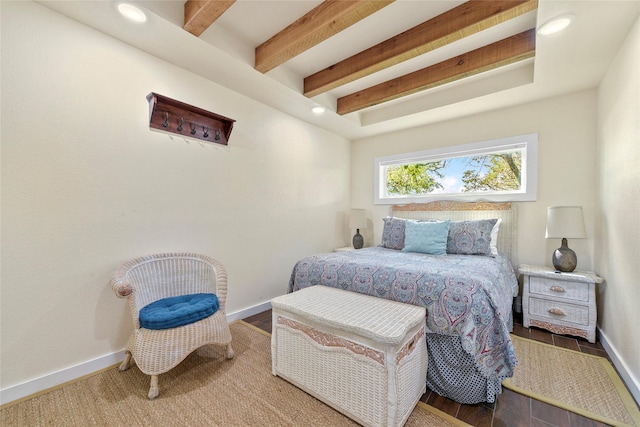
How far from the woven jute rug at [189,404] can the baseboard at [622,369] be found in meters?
1.12

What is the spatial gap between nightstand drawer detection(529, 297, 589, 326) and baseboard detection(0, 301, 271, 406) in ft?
11.9

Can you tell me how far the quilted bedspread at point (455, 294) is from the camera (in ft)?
4.95

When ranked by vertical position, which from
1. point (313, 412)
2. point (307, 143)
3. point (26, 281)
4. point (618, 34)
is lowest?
Result: point (313, 412)

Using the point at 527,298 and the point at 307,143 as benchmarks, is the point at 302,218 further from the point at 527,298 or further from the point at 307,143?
the point at 527,298

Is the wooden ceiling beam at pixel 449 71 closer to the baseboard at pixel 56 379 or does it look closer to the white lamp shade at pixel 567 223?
the white lamp shade at pixel 567 223

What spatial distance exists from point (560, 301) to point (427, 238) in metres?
1.25

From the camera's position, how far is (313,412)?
1498mm

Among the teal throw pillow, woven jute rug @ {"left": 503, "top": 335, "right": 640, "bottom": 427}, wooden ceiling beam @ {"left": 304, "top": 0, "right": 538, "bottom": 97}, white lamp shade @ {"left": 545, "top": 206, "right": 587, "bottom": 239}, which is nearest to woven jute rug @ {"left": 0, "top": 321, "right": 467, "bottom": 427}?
woven jute rug @ {"left": 503, "top": 335, "right": 640, "bottom": 427}

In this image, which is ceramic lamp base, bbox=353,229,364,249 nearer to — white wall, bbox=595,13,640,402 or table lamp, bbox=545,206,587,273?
table lamp, bbox=545,206,587,273

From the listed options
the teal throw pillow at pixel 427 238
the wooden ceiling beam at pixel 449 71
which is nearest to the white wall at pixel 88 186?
the wooden ceiling beam at pixel 449 71

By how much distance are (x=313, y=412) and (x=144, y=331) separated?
3.82ft

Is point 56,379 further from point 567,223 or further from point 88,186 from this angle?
point 567,223

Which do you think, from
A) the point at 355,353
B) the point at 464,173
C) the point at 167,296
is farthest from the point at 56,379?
the point at 464,173

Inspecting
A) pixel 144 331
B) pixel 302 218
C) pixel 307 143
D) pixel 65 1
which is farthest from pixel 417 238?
pixel 65 1
